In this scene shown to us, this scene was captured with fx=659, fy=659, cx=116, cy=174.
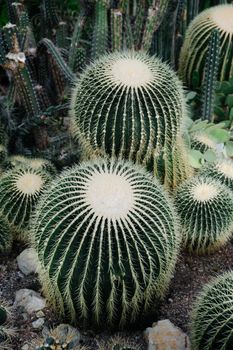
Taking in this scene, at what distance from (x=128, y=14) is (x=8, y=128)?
45.4 inches

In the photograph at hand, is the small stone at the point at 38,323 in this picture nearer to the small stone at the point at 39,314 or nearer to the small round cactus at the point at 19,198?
the small stone at the point at 39,314

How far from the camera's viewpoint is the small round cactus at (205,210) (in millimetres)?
3449

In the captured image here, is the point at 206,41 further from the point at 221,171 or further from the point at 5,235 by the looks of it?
the point at 5,235

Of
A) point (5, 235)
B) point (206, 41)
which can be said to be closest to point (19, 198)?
point (5, 235)

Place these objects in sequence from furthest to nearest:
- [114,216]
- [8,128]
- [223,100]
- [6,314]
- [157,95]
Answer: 1. [223,100]
2. [8,128]
3. [157,95]
4. [6,314]
5. [114,216]

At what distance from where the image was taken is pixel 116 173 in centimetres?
307

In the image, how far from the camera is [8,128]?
4.31 m

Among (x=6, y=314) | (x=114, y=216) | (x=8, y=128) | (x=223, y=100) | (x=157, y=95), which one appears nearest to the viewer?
(x=114, y=216)

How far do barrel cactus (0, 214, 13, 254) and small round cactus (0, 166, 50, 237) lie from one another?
3 centimetres

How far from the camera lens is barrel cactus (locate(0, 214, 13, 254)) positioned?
140 inches

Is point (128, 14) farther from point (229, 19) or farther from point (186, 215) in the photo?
point (186, 215)

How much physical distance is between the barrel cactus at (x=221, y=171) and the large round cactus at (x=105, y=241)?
0.69 m

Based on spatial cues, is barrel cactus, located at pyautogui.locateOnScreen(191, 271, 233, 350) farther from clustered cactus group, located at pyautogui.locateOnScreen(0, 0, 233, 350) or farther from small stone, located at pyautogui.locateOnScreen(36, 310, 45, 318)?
small stone, located at pyautogui.locateOnScreen(36, 310, 45, 318)

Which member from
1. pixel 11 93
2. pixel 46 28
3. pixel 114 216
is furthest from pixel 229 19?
pixel 114 216
